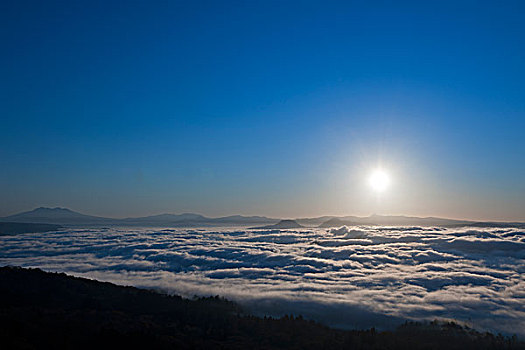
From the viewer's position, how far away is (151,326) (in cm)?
8381

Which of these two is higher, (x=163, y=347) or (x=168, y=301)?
(x=163, y=347)

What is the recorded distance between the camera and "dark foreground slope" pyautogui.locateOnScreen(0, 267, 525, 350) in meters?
64.1

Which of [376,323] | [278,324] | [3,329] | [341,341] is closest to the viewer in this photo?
[3,329]

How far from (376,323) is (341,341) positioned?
56092 millimetres

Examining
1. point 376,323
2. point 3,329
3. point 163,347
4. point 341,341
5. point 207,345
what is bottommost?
point 376,323

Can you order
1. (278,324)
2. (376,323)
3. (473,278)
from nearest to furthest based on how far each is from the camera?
(278,324), (376,323), (473,278)

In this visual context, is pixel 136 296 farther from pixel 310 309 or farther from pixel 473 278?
pixel 473 278

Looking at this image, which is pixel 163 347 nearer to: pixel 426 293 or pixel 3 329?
pixel 3 329

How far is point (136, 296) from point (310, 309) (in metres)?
80.4

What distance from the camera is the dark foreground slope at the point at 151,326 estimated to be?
64.1m

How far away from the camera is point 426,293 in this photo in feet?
575

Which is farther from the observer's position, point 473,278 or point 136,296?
point 473,278

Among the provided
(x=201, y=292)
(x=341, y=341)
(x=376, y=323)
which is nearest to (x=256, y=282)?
(x=201, y=292)

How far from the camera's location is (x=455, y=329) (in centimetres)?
12306
